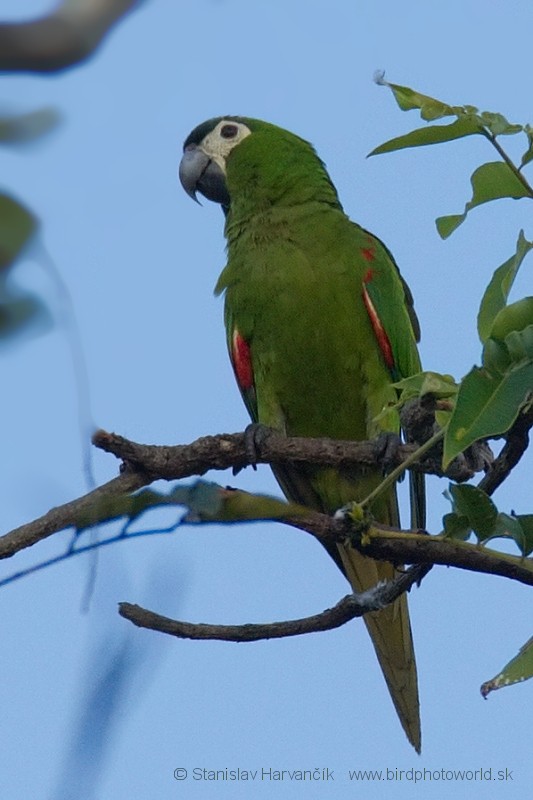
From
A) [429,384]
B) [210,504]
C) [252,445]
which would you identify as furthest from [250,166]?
[210,504]

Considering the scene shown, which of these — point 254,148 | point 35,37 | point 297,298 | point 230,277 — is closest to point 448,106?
point 35,37

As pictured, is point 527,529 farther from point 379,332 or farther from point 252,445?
point 379,332

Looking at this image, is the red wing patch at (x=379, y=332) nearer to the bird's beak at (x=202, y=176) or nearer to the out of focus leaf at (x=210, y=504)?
the bird's beak at (x=202, y=176)

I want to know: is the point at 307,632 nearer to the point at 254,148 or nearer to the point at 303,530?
the point at 303,530

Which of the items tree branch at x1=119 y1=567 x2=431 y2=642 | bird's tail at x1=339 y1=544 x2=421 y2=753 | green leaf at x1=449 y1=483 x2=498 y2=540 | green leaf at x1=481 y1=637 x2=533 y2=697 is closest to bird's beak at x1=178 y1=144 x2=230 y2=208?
bird's tail at x1=339 y1=544 x2=421 y2=753

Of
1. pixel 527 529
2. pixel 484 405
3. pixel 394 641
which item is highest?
pixel 394 641

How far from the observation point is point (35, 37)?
660 mm

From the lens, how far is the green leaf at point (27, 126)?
77cm

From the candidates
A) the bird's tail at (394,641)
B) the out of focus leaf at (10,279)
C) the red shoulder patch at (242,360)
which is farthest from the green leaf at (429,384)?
the red shoulder patch at (242,360)

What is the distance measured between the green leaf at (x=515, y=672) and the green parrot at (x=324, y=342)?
1819 millimetres

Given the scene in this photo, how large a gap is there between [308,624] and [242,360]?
1899 millimetres

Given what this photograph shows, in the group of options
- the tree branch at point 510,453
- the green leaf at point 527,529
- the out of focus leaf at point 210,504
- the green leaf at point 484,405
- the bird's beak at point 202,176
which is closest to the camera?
the out of focus leaf at point 210,504

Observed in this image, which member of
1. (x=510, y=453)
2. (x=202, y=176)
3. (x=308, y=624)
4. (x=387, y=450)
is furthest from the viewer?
(x=202, y=176)

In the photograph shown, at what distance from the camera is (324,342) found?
3.92 meters
